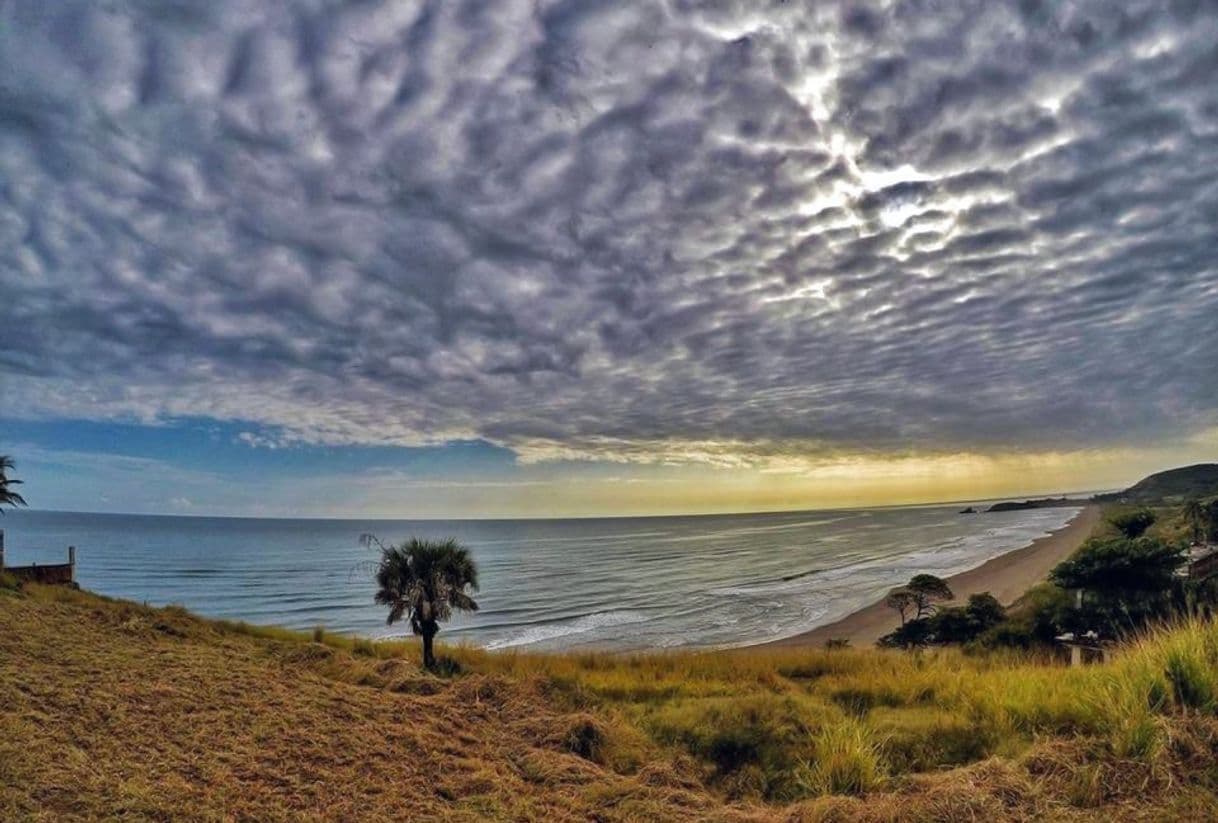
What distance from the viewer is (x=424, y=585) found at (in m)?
15.9

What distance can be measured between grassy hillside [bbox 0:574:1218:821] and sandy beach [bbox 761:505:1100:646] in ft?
67.4

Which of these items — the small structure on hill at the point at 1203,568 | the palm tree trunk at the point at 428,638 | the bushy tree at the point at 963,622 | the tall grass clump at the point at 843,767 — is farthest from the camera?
the small structure on hill at the point at 1203,568

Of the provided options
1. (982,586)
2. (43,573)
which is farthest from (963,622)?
(43,573)

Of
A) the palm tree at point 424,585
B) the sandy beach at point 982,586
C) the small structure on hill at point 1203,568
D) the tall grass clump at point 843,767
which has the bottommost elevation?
the sandy beach at point 982,586

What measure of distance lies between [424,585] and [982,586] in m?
41.7

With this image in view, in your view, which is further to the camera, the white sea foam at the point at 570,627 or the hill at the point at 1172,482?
the hill at the point at 1172,482

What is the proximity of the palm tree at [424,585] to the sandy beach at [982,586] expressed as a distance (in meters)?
17.1

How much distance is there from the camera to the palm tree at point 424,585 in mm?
15711

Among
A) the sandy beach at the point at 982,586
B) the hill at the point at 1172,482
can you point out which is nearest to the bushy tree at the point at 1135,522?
the sandy beach at the point at 982,586

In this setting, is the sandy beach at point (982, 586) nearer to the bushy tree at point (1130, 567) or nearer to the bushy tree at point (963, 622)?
the bushy tree at point (963, 622)

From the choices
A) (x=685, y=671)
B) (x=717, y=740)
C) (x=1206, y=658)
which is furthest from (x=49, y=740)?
(x=685, y=671)

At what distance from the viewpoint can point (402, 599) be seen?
1580cm

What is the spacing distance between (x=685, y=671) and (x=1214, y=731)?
36.3 ft

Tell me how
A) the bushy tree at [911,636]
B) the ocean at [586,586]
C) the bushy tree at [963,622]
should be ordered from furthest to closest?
the ocean at [586,586]
the bushy tree at [963,622]
the bushy tree at [911,636]
